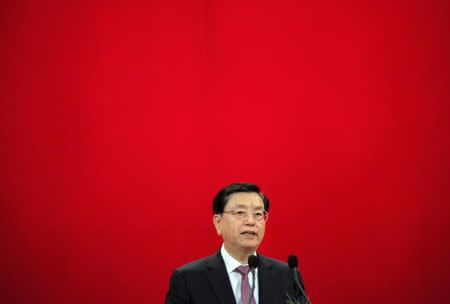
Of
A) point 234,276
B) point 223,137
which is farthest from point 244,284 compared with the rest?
point 223,137

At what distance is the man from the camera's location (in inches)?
93.5

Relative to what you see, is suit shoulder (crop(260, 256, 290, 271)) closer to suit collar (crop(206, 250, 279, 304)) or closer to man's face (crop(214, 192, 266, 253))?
suit collar (crop(206, 250, 279, 304))

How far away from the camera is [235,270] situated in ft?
7.99

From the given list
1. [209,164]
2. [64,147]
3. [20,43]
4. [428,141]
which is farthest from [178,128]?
[428,141]

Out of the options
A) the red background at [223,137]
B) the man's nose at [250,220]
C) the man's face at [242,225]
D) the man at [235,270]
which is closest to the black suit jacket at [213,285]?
the man at [235,270]

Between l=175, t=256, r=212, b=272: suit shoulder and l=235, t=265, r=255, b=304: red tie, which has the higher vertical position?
l=175, t=256, r=212, b=272: suit shoulder

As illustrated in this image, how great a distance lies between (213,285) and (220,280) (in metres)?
0.04

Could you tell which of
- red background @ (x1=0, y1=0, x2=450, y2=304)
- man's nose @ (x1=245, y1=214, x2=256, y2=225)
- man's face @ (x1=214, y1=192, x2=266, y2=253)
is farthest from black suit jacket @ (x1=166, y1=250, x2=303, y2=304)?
red background @ (x1=0, y1=0, x2=450, y2=304)

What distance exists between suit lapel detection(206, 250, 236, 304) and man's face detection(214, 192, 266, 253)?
0.08 metres

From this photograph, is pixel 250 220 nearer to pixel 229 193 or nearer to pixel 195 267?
pixel 229 193

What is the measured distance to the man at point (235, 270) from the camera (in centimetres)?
238

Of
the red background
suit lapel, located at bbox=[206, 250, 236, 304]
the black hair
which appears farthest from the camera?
the red background

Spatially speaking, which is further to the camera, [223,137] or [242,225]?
[223,137]

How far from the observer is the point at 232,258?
246 cm
